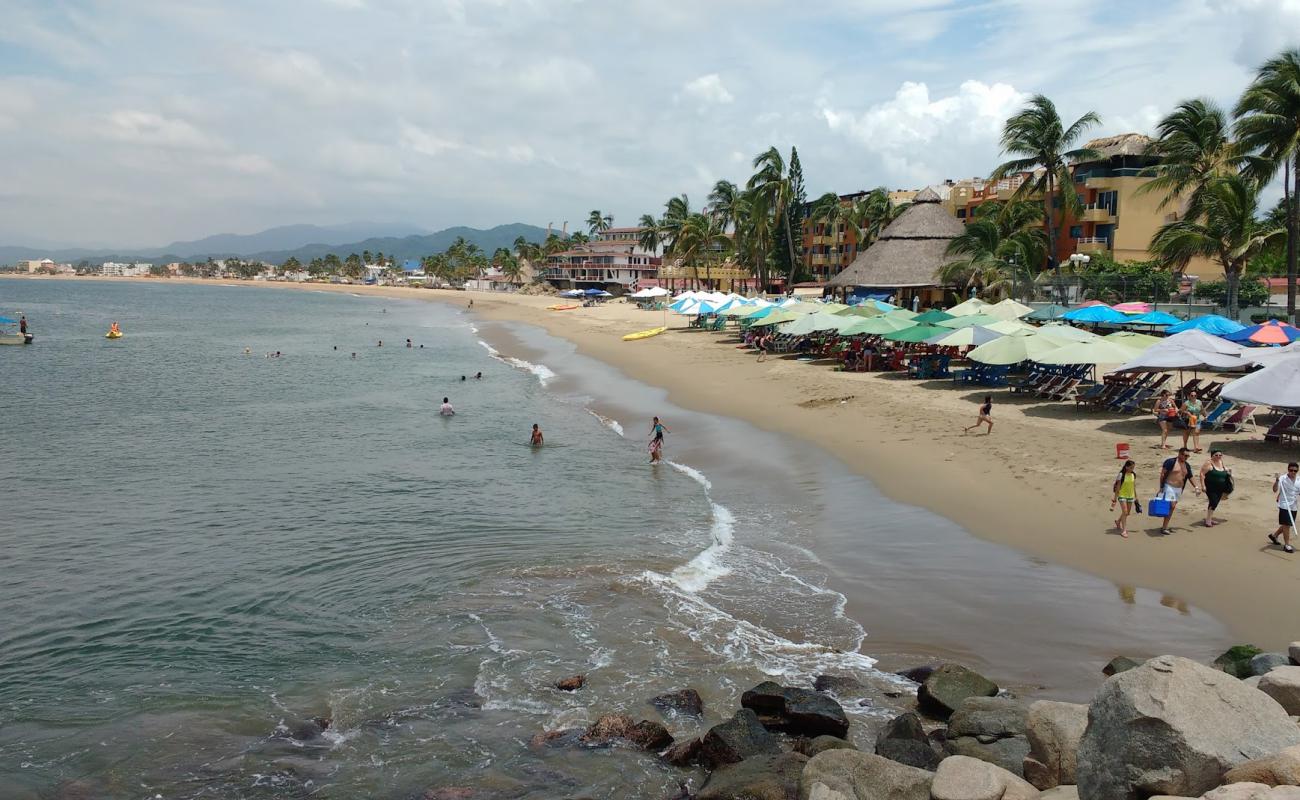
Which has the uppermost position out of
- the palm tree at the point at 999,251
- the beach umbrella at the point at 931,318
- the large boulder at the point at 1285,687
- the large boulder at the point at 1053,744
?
the palm tree at the point at 999,251

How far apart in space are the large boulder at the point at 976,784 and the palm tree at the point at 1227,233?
102 ft

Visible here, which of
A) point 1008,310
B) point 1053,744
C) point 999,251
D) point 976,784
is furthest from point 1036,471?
point 999,251

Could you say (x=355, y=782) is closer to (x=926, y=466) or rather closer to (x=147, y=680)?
(x=147, y=680)

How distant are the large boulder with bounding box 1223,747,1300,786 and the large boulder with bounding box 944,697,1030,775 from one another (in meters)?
1.93

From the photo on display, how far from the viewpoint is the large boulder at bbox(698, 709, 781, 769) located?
25.6ft

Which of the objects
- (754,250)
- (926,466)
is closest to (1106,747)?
(926,466)

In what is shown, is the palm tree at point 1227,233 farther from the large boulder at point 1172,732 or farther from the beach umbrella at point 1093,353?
the large boulder at point 1172,732

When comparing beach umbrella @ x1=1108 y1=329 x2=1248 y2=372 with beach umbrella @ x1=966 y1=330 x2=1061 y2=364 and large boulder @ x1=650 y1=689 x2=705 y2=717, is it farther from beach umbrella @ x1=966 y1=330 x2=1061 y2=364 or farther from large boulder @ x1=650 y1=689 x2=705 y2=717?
large boulder @ x1=650 y1=689 x2=705 y2=717

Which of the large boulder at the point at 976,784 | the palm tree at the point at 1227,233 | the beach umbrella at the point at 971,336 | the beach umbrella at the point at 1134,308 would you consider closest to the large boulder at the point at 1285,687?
the large boulder at the point at 976,784

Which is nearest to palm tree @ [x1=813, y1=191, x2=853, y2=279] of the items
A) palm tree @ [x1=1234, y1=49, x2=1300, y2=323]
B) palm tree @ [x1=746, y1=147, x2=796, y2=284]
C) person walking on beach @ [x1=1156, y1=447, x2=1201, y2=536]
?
palm tree @ [x1=746, y1=147, x2=796, y2=284]

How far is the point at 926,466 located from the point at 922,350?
15.3 metres

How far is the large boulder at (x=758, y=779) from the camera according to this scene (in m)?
7.00

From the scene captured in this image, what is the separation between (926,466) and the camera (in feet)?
59.5

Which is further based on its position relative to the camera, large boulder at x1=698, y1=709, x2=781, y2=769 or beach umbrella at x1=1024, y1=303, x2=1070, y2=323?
beach umbrella at x1=1024, y1=303, x2=1070, y2=323
